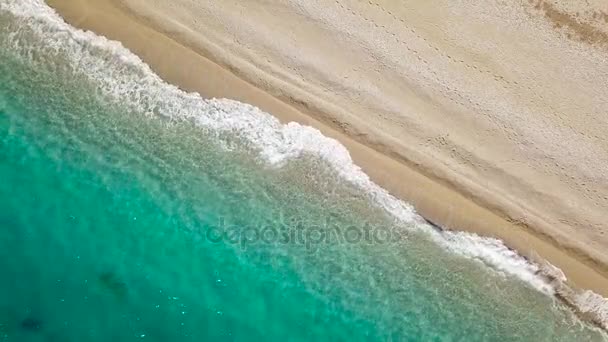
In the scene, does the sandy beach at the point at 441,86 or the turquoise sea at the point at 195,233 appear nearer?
the turquoise sea at the point at 195,233

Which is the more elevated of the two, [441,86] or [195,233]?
[441,86]

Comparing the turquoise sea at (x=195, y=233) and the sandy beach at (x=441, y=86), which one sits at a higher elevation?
the sandy beach at (x=441, y=86)

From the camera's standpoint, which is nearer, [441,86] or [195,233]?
[195,233]

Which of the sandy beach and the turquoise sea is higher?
the sandy beach

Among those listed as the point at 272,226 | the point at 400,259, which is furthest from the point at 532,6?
the point at 272,226

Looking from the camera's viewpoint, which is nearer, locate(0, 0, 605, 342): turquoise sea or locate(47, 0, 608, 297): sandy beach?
locate(0, 0, 605, 342): turquoise sea
